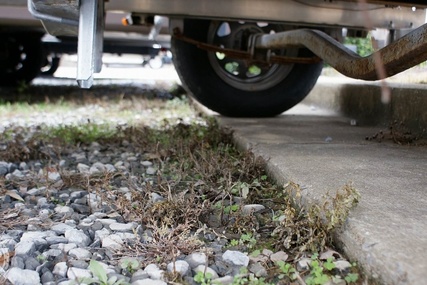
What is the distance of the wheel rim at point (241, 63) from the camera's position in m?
3.29

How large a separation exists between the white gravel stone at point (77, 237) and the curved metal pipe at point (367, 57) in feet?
3.74

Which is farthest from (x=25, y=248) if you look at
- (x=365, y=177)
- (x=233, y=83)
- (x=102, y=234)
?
(x=233, y=83)

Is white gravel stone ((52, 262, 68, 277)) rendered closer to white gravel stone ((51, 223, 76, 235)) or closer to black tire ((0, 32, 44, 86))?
white gravel stone ((51, 223, 76, 235))

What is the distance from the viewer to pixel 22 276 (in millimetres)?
1165

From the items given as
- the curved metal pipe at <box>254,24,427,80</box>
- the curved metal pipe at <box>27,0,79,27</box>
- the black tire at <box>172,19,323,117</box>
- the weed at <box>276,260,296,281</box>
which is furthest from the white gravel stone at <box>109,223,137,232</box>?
the black tire at <box>172,19,323,117</box>

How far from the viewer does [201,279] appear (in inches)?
45.4

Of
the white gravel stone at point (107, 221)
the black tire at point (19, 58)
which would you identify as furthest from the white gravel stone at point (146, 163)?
the black tire at point (19, 58)

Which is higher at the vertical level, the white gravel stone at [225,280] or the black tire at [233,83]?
the black tire at [233,83]

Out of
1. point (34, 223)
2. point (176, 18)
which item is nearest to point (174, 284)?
point (34, 223)

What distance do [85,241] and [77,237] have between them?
0.09 ft

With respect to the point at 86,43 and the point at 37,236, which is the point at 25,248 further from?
the point at 86,43

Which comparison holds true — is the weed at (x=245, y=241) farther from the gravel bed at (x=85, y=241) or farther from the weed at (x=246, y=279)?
the weed at (x=246, y=279)

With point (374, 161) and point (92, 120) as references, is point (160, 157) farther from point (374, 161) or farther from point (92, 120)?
point (92, 120)

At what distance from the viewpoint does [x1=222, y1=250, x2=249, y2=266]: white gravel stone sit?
126cm
